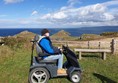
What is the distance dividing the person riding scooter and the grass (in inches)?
29.1

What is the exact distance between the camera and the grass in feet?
33.6

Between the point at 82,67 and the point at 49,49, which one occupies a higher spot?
the point at 49,49

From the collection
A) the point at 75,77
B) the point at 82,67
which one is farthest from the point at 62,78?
the point at 82,67

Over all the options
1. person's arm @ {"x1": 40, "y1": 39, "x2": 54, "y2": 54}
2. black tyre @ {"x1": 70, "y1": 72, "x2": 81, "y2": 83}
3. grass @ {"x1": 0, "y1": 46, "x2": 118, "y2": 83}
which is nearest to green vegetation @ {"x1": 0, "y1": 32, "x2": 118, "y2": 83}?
grass @ {"x1": 0, "y1": 46, "x2": 118, "y2": 83}

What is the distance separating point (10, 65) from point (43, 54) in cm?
389

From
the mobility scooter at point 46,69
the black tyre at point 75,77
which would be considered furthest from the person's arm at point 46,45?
the black tyre at point 75,77

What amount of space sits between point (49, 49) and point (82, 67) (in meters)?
3.44

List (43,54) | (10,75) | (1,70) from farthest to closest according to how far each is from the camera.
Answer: (1,70) → (10,75) → (43,54)

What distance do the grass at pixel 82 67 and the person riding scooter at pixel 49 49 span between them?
0.74m

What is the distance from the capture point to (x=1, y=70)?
11.8 meters

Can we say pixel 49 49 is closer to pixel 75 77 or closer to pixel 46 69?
pixel 46 69

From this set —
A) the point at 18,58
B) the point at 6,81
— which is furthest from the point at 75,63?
the point at 18,58

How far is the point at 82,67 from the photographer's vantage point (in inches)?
484

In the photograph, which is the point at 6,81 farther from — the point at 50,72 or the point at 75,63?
the point at 75,63
